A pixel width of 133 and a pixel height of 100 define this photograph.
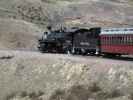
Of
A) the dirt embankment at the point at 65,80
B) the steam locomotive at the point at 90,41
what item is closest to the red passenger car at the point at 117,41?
the steam locomotive at the point at 90,41

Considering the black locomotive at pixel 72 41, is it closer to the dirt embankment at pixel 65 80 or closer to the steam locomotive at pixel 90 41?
the steam locomotive at pixel 90 41

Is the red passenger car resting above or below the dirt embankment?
above

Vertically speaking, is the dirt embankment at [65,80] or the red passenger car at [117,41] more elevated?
the red passenger car at [117,41]

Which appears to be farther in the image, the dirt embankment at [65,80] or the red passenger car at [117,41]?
the red passenger car at [117,41]

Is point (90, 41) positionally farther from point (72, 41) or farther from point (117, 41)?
point (117, 41)

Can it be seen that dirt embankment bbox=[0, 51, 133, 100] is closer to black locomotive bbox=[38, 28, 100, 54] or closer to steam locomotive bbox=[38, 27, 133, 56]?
steam locomotive bbox=[38, 27, 133, 56]

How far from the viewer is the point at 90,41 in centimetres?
4825

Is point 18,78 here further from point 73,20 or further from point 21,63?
point 73,20

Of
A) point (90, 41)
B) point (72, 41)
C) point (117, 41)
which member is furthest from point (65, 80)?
point (72, 41)

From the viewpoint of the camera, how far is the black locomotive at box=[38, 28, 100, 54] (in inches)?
1898

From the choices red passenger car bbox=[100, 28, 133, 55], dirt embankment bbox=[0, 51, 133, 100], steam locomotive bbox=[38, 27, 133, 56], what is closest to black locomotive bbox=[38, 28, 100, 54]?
steam locomotive bbox=[38, 27, 133, 56]

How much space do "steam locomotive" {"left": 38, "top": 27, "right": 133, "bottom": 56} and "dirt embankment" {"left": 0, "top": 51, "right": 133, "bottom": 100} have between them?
5.34m

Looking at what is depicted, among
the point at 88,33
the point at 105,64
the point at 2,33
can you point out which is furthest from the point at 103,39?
the point at 2,33

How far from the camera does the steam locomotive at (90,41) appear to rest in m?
41.0
